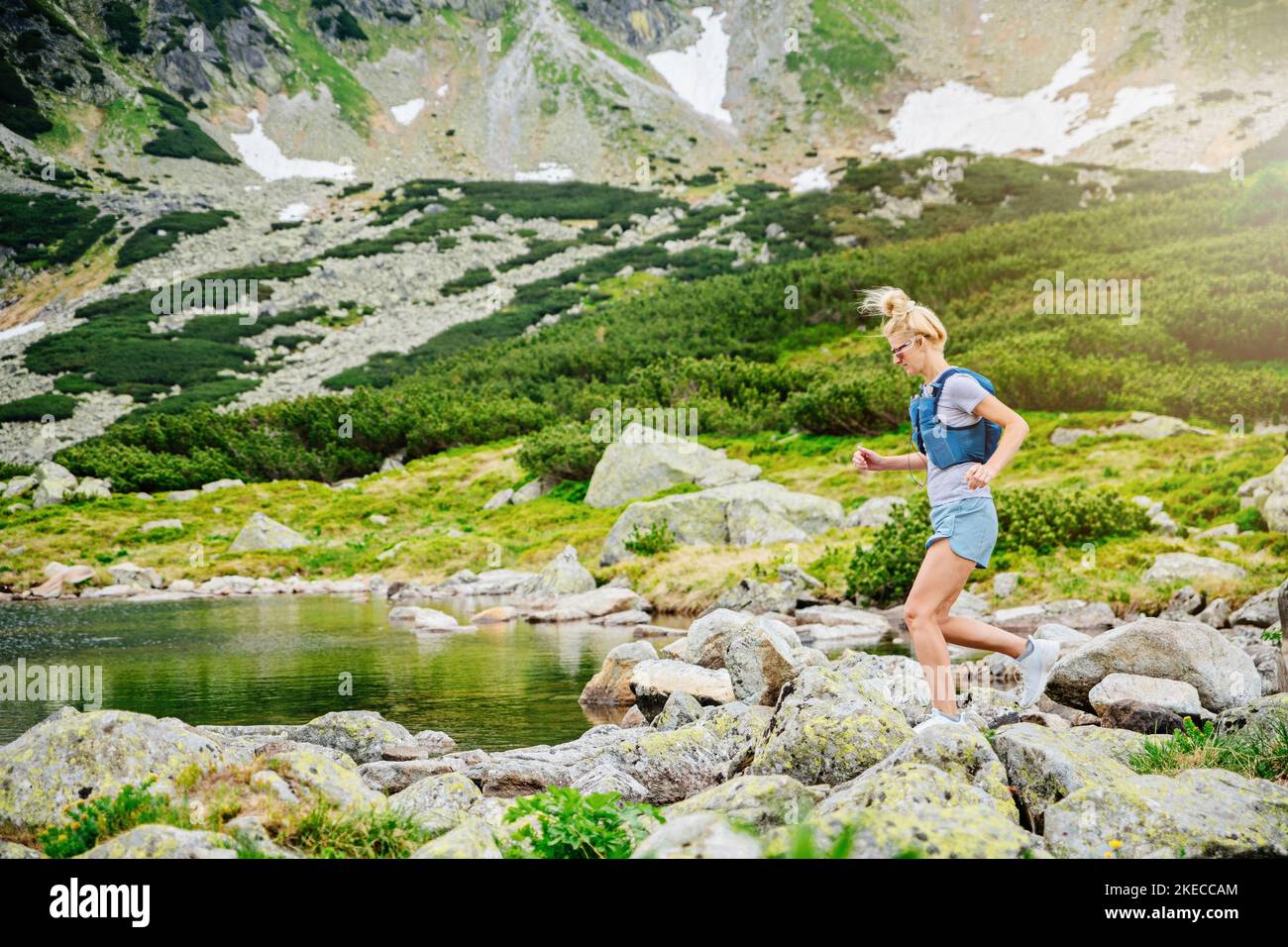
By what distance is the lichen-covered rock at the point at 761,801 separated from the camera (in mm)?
4305

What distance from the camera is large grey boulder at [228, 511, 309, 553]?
99.0 ft

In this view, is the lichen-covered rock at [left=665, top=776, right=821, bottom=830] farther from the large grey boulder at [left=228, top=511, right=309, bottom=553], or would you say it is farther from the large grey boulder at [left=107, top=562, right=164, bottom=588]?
the large grey boulder at [left=228, top=511, right=309, bottom=553]

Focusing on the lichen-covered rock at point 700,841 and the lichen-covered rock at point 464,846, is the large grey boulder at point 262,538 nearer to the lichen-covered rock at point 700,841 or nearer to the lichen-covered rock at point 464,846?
the lichen-covered rock at point 464,846

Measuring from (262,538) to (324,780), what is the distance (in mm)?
27584

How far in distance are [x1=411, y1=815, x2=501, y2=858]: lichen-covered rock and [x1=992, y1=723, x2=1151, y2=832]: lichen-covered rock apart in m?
2.83

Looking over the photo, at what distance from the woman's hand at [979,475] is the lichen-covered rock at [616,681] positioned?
244 inches

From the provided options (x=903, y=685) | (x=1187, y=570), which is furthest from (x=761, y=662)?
(x=1187, y=570)

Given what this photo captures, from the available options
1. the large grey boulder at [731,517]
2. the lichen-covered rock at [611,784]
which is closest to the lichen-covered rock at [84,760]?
the lichen-covered rock at [611,784]

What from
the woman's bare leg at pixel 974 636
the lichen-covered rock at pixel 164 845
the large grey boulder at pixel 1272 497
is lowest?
the lichen-covered rock at pixel 164 845

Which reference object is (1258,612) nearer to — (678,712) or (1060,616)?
(1060,616)

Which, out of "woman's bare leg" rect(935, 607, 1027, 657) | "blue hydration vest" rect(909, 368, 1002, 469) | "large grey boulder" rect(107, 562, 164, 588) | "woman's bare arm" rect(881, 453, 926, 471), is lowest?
"large grey boulder" rect(107, 562, 164, 588)

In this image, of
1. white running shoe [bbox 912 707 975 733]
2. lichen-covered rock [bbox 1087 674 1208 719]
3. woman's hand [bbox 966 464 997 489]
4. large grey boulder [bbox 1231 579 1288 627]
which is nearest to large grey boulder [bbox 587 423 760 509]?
large grey boulder [bbox 1231 579 1288 627]

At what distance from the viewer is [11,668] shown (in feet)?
44.4

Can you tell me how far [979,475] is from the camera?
547 cm
